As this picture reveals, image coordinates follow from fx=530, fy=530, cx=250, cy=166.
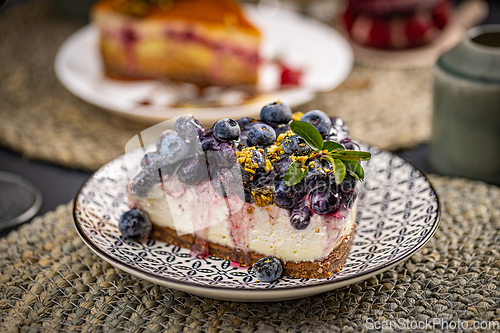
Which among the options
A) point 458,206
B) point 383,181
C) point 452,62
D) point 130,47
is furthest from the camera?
point 130,47

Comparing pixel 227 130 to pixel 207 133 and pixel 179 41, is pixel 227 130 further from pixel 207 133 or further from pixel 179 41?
pixel 179 41

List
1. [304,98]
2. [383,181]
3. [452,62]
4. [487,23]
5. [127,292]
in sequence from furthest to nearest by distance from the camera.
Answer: [487,23] → [304,98] → [452,62] → [383,181] → [127,292]

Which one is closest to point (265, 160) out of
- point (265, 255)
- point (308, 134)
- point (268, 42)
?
point (308, 134)

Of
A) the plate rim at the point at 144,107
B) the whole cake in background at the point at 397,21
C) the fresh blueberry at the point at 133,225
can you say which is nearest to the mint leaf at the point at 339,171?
the fresh blueberry at the point at 133,225

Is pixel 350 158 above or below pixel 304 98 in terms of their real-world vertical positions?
above

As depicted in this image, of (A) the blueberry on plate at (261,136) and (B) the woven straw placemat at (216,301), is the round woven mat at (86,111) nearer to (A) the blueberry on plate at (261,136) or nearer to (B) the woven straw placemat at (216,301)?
(B) the woven straw placemat at (216,301)

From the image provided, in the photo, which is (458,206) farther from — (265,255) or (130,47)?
(130,47)
